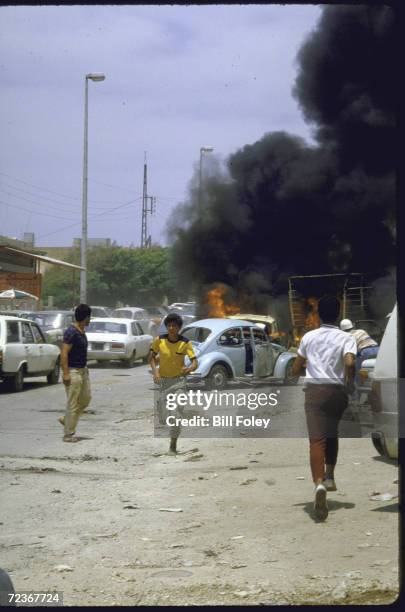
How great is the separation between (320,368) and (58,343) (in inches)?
701

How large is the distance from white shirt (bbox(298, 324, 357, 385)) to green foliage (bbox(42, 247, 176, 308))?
126ft

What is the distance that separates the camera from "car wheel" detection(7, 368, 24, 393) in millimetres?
16328

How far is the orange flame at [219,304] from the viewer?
112 feet

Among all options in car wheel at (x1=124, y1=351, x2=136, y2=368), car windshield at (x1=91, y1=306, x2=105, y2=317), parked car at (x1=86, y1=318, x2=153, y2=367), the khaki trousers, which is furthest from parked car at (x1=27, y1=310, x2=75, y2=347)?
the khaki trousers

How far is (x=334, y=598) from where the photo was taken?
4570 millimetres

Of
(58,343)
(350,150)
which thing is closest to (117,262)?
(350,150)

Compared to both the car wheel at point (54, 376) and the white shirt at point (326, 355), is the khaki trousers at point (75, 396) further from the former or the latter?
the car wheel at point (54, 376)

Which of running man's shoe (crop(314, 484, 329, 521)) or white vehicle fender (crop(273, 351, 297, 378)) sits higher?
white vehicle fender (crop(273, 351, 297, 378))

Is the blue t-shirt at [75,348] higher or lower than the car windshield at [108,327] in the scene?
lower

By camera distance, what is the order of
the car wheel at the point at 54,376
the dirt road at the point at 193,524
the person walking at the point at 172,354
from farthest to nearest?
the car wheel at the point at 54,376 → the person walking at the point at 172,354 → the dirt road at the point at 193,524

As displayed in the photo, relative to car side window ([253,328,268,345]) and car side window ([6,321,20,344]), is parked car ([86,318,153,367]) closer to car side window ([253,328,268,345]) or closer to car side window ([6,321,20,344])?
car side window ([6,321,20,344])

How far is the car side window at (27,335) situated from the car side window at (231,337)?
364 centimetres

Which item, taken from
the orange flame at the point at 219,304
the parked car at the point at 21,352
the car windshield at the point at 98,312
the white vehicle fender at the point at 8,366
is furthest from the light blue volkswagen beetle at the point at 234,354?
the orange flame at the point at 219,304

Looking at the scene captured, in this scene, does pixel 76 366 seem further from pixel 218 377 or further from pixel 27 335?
pixel 27 335
